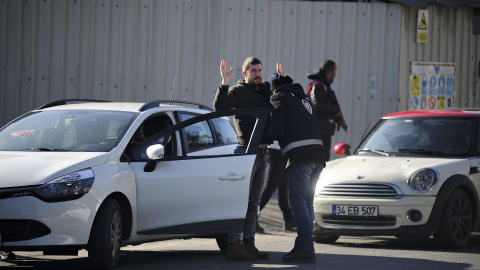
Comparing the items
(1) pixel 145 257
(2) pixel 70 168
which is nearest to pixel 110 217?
(2) pixel 70 168

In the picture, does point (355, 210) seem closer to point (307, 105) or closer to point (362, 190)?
point (362, 190)

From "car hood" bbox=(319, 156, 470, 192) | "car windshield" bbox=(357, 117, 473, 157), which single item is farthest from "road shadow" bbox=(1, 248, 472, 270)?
"car windshield" bbox=(357, 117, 473, 157)

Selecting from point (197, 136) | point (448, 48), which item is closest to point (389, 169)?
point (197, 136)

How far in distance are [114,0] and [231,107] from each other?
260 inches

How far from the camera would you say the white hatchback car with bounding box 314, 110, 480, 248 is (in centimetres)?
1038

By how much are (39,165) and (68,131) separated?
98 cm

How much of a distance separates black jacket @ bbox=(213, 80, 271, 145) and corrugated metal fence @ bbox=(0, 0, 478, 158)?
5813 millimetres

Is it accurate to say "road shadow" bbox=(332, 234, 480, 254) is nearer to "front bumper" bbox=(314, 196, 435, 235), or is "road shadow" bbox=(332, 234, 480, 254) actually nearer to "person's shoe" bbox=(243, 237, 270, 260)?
"front bumper" bbox=(314, 196, 435, 235)

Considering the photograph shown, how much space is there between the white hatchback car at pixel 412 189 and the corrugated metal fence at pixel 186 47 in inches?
167

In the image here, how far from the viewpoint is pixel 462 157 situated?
11.1 meters

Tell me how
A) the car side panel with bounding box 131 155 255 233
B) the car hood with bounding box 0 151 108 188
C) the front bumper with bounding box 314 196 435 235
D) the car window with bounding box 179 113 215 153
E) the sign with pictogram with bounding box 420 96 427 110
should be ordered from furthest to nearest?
1. the sign with pictogram with bounding box 420 96 427 110
2. the front bumper with bounding box 314 196 435 235
3. the car window with bounding box 179 113 215 153
4. the car side panel with bounding box 131 155 255 233
5. the car hood with bounding box 0 151 108 188

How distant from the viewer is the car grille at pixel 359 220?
10.5 metres

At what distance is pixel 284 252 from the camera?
407 inches

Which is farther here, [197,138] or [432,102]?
[432,102]
